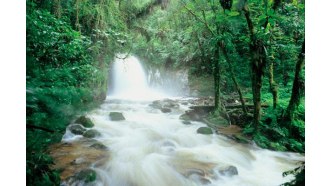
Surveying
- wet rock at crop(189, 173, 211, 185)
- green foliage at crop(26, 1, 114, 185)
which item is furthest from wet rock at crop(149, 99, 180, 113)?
wet rock at crop(189, 173, 211, 185)

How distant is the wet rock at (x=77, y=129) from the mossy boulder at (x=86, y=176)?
0.42 meters

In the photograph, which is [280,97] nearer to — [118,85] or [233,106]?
[233,106]

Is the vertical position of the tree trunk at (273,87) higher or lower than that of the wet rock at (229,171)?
higher

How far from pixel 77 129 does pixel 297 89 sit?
2071 millimetres

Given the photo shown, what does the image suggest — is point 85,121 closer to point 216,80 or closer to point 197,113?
point 197,113

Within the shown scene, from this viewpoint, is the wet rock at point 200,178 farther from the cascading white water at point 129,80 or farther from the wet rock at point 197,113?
the cascading white water at point 129,80

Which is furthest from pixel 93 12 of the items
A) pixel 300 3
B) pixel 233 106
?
pixel 300 3

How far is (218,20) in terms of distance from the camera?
2.65 meters

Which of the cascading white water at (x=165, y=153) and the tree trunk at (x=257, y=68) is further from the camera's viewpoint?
the tree trunk at (x=257, y=68)

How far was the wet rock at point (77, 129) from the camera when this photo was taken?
92.4 inches

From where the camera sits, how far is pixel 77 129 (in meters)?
2.41

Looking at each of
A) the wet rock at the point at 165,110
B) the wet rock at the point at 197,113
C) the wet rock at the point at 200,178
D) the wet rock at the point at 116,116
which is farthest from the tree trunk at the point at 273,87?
the wet rock at the point at 116,116

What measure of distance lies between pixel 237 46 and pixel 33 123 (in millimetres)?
2135

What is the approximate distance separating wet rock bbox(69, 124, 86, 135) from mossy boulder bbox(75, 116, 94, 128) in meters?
0.04
